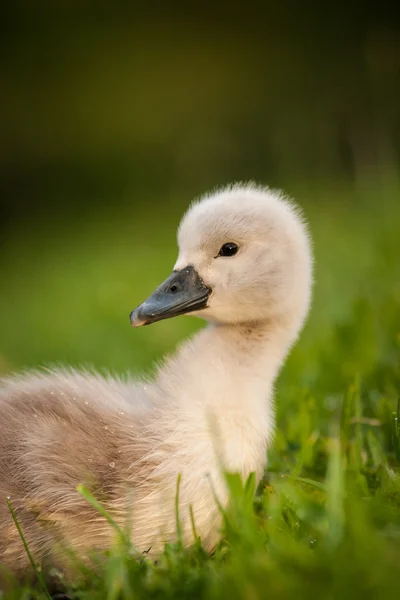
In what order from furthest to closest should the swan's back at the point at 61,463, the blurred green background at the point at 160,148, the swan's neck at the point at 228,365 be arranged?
the blurred green background at the point at 160,148, the swan's neck at the point at 228,365, the swan's back at the point at 61,463

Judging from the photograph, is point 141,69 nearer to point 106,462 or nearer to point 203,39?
point 203,39

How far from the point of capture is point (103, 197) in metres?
15.7

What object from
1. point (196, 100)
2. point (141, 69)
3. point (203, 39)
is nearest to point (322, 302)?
point (196, 100)

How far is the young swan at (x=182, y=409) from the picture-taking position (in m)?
2.72

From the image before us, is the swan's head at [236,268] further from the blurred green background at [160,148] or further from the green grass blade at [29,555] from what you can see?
the blurred green background at [160,148]

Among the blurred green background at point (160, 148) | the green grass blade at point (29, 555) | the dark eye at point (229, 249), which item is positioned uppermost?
the blurred green background at point (160, 148)

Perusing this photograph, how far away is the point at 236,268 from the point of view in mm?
3266

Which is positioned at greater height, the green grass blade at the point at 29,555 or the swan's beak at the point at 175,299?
the swan's beak at the point at 175,299

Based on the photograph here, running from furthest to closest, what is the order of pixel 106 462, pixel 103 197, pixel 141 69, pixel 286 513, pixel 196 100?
pixel 141 69 → pixel 196 100 → pixel 103 197 → pixel 106 462 → pixel 286 513

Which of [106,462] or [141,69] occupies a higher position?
[141,69]

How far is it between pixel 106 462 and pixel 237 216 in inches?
41.0

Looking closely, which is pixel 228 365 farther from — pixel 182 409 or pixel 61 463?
pixel 61 463

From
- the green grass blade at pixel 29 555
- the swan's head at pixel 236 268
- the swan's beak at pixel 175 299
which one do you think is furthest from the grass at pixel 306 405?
the swan's beak at pixel 175 299

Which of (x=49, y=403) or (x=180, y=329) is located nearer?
(x=49, y=403)
